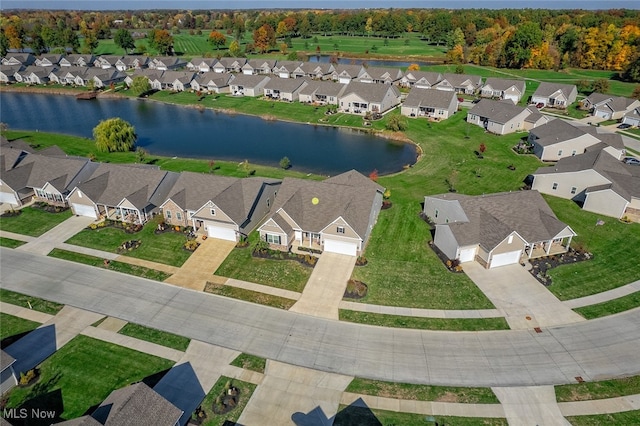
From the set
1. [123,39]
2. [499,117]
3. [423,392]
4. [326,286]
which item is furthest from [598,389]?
[123,39]

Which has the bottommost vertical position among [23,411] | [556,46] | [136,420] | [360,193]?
[23,411]

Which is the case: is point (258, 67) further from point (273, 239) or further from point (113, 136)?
point (273, 239)

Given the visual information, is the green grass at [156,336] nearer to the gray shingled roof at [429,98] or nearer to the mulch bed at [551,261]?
the mulch bed at [551,261]

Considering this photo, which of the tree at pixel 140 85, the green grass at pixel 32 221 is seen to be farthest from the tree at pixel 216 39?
the green grass at pixel 32 221

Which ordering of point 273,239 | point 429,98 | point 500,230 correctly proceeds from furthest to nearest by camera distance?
point 429,98, point 273,239, point 500,230

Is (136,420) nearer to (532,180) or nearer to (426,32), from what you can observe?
(532,180)

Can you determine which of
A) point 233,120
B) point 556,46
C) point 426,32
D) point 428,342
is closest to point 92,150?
point 233,120
